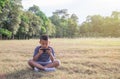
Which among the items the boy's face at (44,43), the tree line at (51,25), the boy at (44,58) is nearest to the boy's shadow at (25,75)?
the boy at (44,58)

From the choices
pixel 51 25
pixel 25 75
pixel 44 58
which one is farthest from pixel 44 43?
pixel 51 25

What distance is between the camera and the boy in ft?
30.8

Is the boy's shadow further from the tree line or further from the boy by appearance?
the tree line

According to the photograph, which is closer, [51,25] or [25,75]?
[25,75]

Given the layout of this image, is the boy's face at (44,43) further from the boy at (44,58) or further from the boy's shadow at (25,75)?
the boy's shadow at (25,75)

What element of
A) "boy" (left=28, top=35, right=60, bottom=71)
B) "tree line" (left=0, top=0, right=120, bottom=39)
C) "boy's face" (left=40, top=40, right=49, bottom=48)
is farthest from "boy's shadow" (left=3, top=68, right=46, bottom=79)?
"tree line" (left=0, top=0, right=120, bottom=39)

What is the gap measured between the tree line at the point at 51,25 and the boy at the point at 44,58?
4559 centimetres

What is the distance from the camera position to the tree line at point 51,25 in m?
66.4

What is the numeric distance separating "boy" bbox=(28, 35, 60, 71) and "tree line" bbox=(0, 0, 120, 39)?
45.6 m

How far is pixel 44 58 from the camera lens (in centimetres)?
966

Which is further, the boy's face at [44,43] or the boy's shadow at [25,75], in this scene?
the boy's face at [44,43]

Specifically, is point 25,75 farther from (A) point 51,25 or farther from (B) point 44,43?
(A) point 51,25

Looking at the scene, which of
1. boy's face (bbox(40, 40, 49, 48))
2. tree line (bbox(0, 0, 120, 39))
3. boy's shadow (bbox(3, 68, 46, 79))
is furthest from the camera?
tree line (bbox(0, 0, 120, 39))

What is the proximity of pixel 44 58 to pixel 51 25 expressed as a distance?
9163 cm
